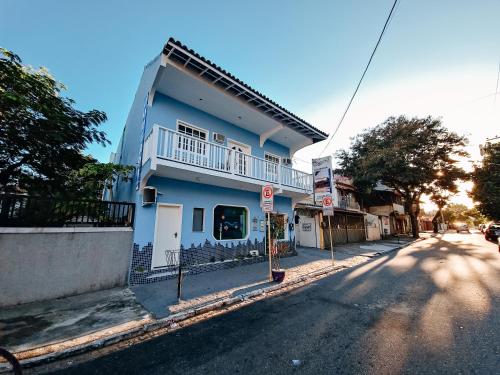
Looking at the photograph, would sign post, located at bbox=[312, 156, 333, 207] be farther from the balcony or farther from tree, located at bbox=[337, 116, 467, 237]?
tree, located at bbox=[337, 116, 467, 237]

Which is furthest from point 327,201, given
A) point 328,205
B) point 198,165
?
point 198,165

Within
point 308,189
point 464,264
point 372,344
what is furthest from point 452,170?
point 372,344

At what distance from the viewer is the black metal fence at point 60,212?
581 centimetres

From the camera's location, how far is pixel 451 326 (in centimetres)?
400

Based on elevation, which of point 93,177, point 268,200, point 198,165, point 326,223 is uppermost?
point 198,165

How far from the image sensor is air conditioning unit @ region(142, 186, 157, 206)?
24.3 ft

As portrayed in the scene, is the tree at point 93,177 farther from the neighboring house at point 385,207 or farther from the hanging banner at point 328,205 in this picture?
the neighboring house at point 385,207

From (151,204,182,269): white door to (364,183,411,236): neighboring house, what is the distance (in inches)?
1094

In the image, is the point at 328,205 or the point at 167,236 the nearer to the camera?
the point at 167,236

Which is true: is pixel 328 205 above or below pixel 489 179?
below

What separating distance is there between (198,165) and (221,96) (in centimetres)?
342

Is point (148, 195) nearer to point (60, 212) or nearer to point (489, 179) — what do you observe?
point (60, 212)

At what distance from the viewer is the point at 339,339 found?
3.67 m

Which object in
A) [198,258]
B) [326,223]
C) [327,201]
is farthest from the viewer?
[326,223]
